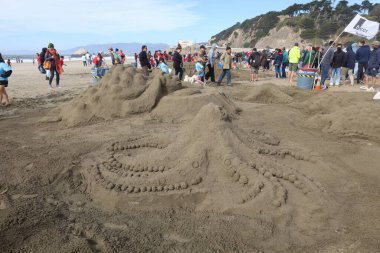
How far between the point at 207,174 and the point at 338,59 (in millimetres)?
8694

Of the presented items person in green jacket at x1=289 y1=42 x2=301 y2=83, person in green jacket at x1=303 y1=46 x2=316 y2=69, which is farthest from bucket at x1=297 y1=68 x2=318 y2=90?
person in green jacket at x1=289 y1=42 x2=301 y2=83

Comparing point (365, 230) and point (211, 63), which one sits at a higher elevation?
point (211, 63)

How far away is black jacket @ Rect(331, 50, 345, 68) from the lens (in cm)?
986

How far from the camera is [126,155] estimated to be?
3.94 metres

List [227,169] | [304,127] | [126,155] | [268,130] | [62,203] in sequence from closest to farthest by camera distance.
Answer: [62,203] → [227,169] → [126,155] → [268,130] → [304,127]

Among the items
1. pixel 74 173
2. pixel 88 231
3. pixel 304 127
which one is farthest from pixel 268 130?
pixel 88 231

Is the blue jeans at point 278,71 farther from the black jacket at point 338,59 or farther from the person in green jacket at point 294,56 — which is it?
the black jacket at point 338,59

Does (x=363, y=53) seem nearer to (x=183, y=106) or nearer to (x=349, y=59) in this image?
(x=349, y=59)

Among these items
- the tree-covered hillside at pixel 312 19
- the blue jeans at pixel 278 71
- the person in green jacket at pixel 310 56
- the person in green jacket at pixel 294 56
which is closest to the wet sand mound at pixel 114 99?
the person in green jacket at pixel 294 56

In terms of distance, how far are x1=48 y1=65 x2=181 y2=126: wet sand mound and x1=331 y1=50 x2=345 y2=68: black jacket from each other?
256 inches

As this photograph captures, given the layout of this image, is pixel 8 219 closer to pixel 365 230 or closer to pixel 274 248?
pixel 274 248

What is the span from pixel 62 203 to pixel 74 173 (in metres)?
0.64

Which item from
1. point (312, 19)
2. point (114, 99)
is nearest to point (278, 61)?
point (114, 99)

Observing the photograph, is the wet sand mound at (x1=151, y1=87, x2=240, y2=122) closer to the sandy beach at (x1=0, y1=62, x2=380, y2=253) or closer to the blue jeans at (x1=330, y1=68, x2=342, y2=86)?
the sandy beach at (x1=0, y1=62, x2=380, y2=253)
